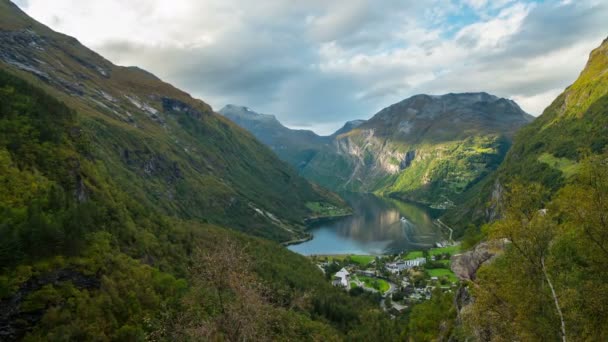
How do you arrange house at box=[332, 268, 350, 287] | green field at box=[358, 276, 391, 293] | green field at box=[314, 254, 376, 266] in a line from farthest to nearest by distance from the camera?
green field at box=[314, 254, 376, 266] → house at box=[332, 268, 350, 287] → green field at box=[358, 276, 391, 293]

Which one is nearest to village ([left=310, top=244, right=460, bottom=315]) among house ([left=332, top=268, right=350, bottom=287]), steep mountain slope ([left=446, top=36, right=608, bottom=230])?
house ([left=332, top=268, right=350, bottom=287])

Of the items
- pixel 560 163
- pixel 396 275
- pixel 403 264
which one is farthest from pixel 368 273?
pixel 560 163

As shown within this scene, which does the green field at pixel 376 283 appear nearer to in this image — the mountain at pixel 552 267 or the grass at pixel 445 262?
the grass at pixel 445 262

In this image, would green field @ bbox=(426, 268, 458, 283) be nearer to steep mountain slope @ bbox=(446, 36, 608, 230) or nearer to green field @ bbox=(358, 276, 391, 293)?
green field @ bbox=(358, 276, 391, 293)

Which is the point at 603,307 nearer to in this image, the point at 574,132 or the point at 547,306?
the point at 547,306

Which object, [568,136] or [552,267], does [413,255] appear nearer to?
[568,136]

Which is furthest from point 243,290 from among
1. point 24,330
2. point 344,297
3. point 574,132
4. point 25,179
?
point 574,132
